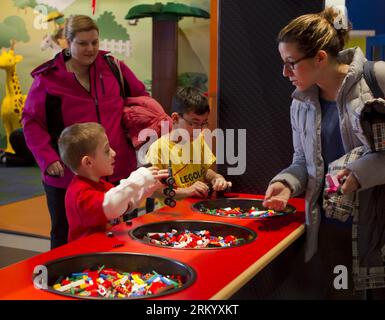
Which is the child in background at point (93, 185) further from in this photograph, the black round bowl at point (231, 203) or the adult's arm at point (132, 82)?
the adult's arm at point (132, 82)

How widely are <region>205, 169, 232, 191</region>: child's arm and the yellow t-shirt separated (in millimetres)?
28

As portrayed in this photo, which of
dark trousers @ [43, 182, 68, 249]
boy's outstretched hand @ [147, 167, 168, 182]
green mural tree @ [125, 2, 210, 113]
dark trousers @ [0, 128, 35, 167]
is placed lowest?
dark trousers @ [0, 128, 35, 167]

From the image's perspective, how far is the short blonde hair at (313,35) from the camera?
184 cm

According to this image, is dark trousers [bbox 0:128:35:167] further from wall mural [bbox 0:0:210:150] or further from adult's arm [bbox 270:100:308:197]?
adult's arm [bbox 270:100:308:197]

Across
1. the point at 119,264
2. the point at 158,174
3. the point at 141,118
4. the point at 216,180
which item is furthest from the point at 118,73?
the point at 119,264

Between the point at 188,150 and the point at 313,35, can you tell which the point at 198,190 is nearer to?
the point at 188,150

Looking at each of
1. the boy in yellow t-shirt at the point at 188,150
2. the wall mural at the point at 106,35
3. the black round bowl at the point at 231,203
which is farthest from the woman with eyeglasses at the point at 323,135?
the wall mural at the point at 106,35

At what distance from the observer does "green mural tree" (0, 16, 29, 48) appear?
9242mm

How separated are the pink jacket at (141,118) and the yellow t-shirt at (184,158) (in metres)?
0.18

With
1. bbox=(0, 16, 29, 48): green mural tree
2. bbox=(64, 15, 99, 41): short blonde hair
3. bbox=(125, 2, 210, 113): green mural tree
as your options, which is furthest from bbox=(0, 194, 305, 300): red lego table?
bbox=(0, 16, 29, 48): green mural tree

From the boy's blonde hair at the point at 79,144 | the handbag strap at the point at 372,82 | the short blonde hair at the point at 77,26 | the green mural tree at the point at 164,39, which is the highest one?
the green mural tree at the point at 164,39

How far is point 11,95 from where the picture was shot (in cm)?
842

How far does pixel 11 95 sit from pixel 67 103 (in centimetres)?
625
